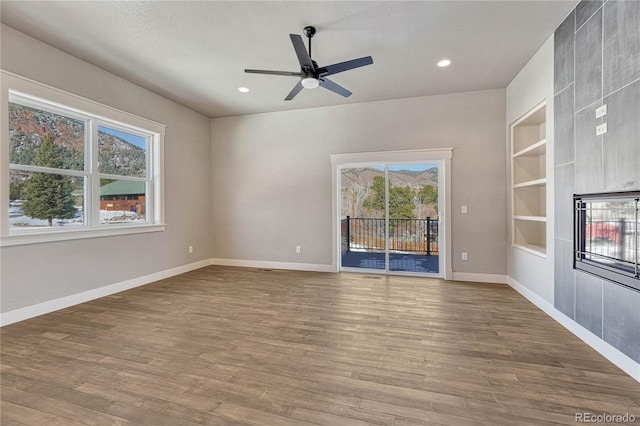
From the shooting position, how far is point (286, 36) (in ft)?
9.70

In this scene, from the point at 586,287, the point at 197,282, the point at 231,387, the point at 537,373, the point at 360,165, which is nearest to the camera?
the point at 231,387

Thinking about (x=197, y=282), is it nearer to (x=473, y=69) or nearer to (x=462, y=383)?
(x=462, y=383)

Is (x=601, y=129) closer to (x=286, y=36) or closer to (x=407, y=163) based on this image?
(x=407, y=163)

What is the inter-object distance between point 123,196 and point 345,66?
3.77 meters

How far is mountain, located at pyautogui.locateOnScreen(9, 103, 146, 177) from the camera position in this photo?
2.97m

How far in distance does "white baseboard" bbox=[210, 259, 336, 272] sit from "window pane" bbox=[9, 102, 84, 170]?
2.94m

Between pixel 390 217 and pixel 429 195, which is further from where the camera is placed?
pixel 390 217

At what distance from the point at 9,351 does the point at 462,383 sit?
3619 mm

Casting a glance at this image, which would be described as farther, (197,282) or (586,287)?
(197,282)

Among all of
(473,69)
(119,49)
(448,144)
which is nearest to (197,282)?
(119,49)

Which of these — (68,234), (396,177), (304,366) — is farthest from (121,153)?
(396,177)

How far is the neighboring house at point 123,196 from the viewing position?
3881mm

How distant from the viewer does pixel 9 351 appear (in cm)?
228

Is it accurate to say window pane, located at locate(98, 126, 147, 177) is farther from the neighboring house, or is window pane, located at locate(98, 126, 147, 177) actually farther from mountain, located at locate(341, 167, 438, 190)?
mountain, located at locate(341, 167, 438, 190)
